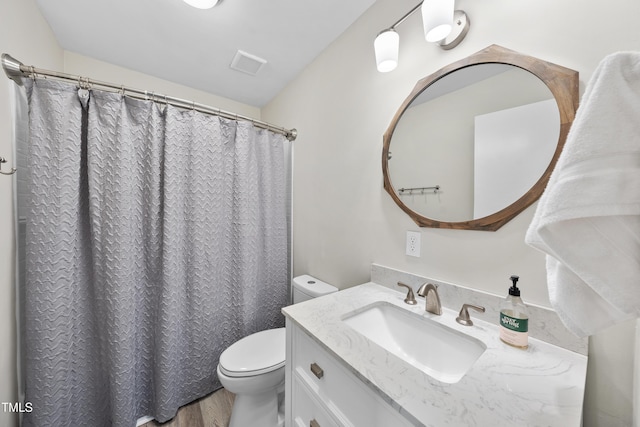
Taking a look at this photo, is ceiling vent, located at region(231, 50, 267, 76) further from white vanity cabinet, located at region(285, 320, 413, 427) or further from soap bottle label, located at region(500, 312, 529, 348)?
soap bottle label, located at region(500, 312, 529, 348)

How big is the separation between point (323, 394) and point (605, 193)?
81 cm

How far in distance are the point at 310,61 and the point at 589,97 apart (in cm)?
173

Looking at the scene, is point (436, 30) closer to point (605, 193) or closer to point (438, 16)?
point (438, 16)

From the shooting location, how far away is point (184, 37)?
4.79 ft

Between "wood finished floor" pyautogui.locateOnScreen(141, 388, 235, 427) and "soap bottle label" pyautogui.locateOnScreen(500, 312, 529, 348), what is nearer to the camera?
"soap bottle label" pyautogui.locateOnScreen(500, 312, 529, 348)

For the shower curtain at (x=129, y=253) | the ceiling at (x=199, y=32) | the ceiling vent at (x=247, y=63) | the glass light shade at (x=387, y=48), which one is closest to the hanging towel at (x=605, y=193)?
the glass light shade at (x=387, y=48)

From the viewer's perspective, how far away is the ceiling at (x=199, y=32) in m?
1.24

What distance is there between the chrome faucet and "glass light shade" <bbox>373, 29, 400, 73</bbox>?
974mm

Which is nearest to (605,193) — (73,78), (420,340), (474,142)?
(474,142)

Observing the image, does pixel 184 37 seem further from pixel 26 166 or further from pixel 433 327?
pixel 433 327

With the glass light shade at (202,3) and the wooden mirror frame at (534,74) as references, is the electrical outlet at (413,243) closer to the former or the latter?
the wooden mirror frame at (534,74)

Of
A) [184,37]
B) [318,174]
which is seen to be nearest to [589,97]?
[318,174]

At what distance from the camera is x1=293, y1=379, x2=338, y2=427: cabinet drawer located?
2.30 feet

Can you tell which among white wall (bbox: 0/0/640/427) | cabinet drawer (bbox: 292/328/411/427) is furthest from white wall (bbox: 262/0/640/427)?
cabinet drawer (bbox: 292/328/411/427)
